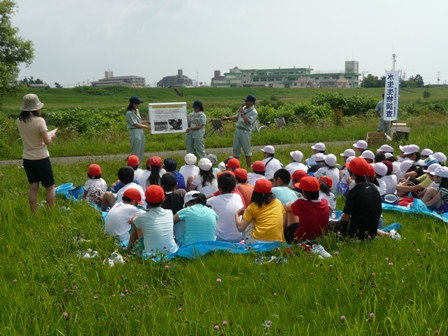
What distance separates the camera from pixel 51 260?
4.88m

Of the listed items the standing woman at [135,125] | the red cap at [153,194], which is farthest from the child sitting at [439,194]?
the standing woman at [135,125]

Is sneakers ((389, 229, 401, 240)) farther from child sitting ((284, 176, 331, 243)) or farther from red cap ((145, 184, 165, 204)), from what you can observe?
red cap ((145, 184, 165, 204))

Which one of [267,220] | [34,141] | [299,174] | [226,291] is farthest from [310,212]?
[34,141]

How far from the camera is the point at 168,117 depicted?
11742 mm

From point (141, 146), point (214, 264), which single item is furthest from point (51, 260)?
point (141, 146)

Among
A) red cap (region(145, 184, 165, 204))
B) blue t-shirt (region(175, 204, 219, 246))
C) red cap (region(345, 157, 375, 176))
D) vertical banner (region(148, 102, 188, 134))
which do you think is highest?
vertical banner (region(148, 102, 188, 134))

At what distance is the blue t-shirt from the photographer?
5340mm

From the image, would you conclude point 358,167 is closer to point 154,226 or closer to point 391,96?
point 154,226

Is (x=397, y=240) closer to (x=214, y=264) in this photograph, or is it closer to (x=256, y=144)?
(x=214, y=264)

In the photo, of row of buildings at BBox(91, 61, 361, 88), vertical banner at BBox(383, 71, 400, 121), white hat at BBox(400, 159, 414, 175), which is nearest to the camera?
white hat at BBox(400, 159, 414, 175)

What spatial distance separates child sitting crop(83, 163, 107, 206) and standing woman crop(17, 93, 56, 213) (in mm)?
1108

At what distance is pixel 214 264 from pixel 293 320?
1.38 metres

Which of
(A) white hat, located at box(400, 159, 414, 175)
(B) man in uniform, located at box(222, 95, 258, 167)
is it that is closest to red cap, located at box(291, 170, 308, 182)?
(A) white hat, located at box(400, 159, 414, 175)

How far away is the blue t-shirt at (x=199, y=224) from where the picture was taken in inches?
210
